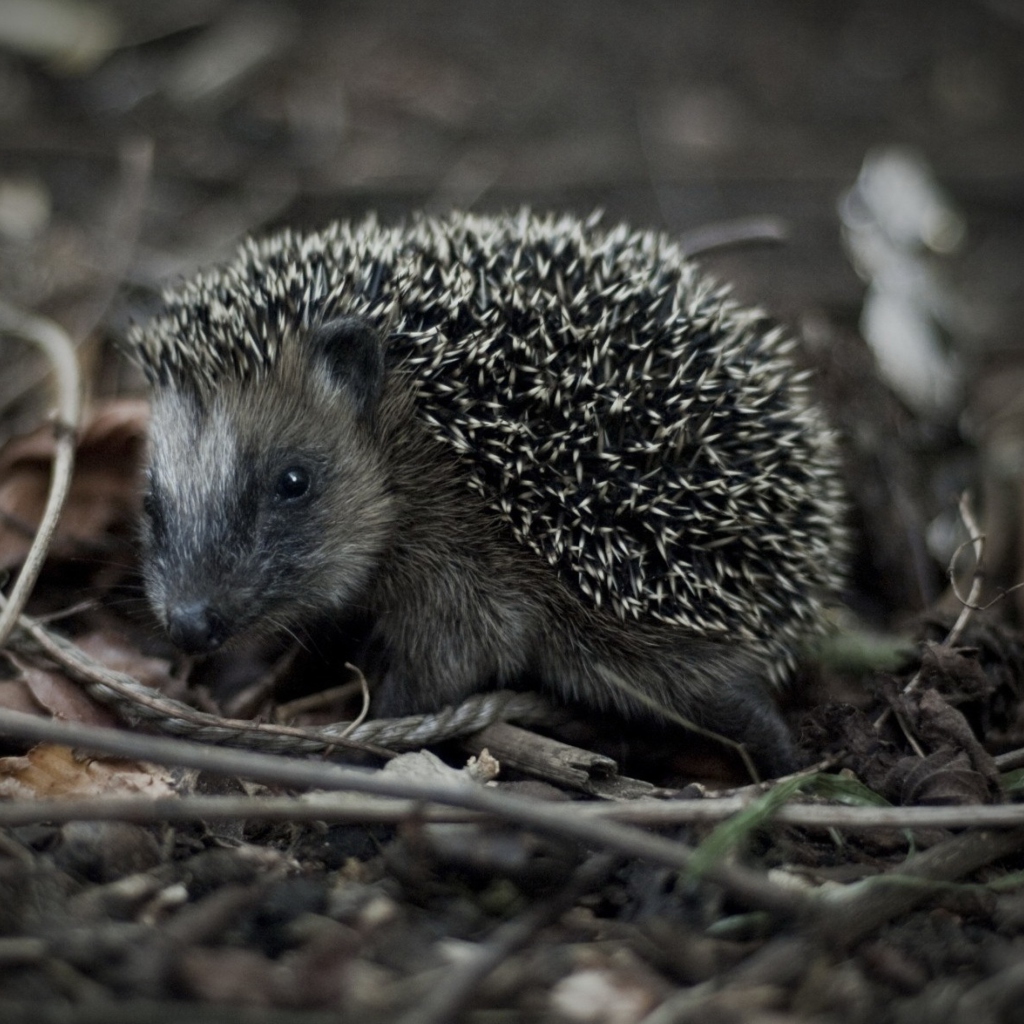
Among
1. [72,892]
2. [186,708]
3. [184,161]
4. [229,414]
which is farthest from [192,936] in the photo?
[184,161]

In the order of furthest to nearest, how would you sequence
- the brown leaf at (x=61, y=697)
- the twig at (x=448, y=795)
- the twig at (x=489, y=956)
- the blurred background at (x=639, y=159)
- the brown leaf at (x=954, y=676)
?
the blurred background at (x=639, y=159) < the brown leaf at (x=954, y=676) < the brown leaf at (x=61, y=697) < the twig at (x=448, y=795) < the twig at (x=489, y=956)

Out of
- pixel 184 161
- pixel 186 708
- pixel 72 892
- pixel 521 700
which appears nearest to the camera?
pixel 72 892

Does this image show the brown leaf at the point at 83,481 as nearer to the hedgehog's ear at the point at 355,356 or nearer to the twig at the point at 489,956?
the hedgehog's ear at the point at 355,356

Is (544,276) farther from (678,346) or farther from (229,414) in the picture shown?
(229,414)

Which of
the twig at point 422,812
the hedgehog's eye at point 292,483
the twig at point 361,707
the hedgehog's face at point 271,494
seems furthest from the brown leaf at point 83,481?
the twig at point 422,812

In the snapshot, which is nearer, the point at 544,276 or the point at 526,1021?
the point at 526,1021

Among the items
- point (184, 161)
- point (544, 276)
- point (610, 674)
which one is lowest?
point (610, 674)

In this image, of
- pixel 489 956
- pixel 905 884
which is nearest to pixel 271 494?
pixel 489 956

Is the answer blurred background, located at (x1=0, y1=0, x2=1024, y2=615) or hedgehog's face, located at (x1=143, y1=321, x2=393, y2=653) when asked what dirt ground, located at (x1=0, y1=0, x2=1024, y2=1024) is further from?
hedgehog's face, located at (x1=143, y1=321, x2=393, y2=653)
